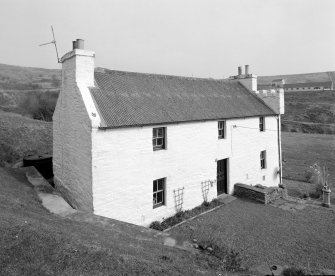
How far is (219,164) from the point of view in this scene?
697 inches

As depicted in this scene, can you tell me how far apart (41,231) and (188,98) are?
12.0 meters

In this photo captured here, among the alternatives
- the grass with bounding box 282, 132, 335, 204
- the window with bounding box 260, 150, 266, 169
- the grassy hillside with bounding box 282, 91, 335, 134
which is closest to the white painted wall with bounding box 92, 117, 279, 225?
the window with bounding box 260, 150, 266, 169

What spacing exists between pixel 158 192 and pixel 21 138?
61.3ft

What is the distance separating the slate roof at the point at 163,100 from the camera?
13.1 metres

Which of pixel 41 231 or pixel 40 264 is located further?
pixel 41 231

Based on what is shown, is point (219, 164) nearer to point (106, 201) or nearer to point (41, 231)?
point (106, 201)

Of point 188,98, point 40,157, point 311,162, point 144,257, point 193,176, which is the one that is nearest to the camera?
point 144,257

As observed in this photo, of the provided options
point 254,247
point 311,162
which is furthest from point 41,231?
point 311,162

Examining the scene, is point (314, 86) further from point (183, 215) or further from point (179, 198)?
point (183, 215)

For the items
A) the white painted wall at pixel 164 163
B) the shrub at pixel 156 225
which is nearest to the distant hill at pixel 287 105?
the white painted wall at pixel 164 163

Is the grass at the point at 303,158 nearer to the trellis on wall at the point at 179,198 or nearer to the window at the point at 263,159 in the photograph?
the window at the point at 263,159

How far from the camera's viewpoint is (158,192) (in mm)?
14305

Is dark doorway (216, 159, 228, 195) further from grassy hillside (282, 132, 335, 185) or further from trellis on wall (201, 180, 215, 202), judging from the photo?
grassy hillside (282, 132, 335, 185)

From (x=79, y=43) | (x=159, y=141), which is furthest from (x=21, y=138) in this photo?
(x=159, y=141)
